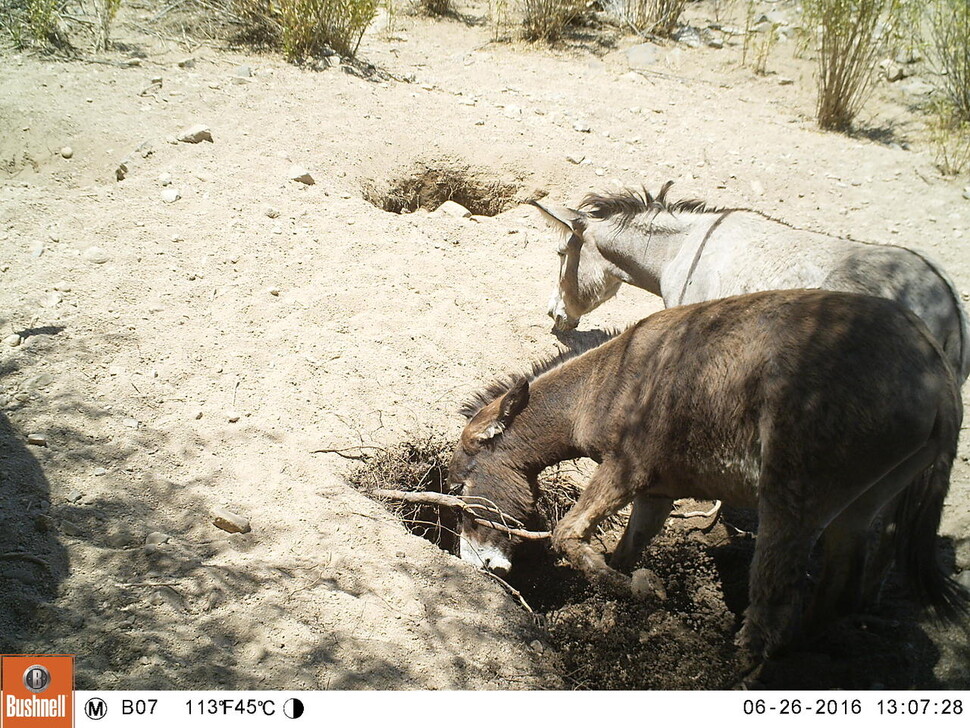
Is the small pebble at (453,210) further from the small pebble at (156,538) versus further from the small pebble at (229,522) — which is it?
the small pebble at (156,538)

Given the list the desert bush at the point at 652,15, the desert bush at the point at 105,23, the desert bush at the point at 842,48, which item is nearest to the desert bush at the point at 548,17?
the desert bush at the point at 652,15

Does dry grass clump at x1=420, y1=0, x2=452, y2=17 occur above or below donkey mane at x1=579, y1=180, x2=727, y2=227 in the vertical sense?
above

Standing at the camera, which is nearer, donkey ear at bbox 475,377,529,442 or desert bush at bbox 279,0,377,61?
donkey ear at bbox 475,377,529,442

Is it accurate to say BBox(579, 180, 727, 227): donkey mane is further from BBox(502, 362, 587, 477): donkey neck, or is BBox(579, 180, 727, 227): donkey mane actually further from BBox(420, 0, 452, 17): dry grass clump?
BBox(420, 0, 452, 17): dry grass clump

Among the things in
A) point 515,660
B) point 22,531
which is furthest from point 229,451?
point 515,660

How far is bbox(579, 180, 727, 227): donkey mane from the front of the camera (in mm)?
5129

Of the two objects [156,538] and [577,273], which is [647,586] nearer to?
[156,538]

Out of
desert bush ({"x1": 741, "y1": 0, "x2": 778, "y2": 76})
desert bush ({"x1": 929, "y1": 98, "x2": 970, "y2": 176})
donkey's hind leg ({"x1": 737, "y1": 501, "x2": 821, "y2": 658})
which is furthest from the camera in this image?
desert bush ({"x1": 741, "y1": 0, "x2": 778, "y2": 76})

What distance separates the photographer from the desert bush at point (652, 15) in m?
10.8

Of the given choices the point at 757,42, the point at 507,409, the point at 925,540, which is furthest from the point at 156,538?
the point at 757,42

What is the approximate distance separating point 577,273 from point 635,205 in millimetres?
661

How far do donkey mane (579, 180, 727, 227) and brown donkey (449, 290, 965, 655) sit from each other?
1.70 m
